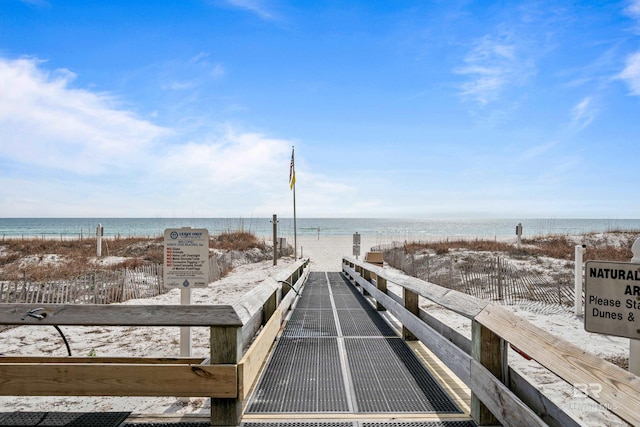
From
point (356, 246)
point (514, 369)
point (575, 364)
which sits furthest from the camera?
point (356, 246)

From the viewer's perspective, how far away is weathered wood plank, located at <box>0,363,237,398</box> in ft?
9.11

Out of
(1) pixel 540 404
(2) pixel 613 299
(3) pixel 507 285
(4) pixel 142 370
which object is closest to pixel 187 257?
(4) pixel 142 370

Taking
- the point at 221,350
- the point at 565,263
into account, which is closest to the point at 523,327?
the point at 221,350

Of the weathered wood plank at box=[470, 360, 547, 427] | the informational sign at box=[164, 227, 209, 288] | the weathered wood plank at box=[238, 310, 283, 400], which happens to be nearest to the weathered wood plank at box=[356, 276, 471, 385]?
the weathered wood plank at box=[470, 360, 547, 427]

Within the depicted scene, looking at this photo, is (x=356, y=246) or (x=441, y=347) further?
(x=356, y=246)

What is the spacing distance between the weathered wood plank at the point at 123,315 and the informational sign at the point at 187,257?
4.15 ft

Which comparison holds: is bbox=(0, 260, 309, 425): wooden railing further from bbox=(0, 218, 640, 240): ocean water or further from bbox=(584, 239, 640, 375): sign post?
bbox=(0, 218, 640, 240): ocean water

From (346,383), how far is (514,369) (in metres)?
1.60

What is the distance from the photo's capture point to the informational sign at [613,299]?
75.0 inches

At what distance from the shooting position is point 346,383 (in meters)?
3.71

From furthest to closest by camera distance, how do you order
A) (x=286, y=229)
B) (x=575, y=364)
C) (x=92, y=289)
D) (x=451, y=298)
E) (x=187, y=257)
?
(x=286, y=229) → (x=92, y=289) → (x=187, y=257) → (x=451, y=298) → (x=575, y=364)

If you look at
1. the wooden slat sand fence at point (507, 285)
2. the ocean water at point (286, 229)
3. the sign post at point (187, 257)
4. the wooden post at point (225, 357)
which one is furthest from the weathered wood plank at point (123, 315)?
the ocean water at point (286, 229)

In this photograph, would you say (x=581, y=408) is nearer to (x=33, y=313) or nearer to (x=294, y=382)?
(x=294, y=382)

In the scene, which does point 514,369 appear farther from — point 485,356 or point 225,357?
point 225,357
